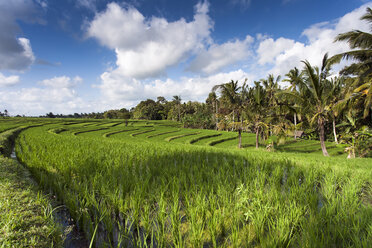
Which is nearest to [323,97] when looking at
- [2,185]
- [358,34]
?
[358,34]

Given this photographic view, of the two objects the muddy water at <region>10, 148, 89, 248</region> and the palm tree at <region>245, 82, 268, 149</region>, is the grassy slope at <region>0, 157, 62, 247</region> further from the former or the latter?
the palm tree at <region>245, 82, 268, 149</region>

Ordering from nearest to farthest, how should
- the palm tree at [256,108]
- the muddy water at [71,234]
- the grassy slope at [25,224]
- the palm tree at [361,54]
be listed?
the grassy slope at [25,224]
the muddy water at [71,234]
the palm tree at [361,54]
the palm tree at [256,108]

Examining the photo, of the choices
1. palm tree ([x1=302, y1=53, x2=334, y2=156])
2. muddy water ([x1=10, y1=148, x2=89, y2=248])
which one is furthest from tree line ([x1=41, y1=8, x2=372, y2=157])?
muddy water ([x1=10, y1=148, x2=89, y2=248])

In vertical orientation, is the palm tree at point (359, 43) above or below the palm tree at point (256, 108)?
above

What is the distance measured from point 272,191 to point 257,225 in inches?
37.6

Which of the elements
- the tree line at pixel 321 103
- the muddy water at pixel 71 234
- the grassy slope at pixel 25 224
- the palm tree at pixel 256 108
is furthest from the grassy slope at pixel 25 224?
the palm tree at pixel 256 108

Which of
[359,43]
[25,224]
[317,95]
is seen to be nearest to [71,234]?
[25,224]

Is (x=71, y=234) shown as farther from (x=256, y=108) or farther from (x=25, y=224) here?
(x=256, y=108)

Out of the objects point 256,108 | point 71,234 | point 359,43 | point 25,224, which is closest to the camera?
point 25,224

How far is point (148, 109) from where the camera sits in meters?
59.1

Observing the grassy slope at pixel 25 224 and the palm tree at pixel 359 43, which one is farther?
the palm tree at pixel 359 43

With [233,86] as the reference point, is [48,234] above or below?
below

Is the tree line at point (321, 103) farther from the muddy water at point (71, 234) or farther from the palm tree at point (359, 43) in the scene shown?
the muddy water at point (71, 234)

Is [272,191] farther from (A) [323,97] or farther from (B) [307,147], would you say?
(B) [307,147]
